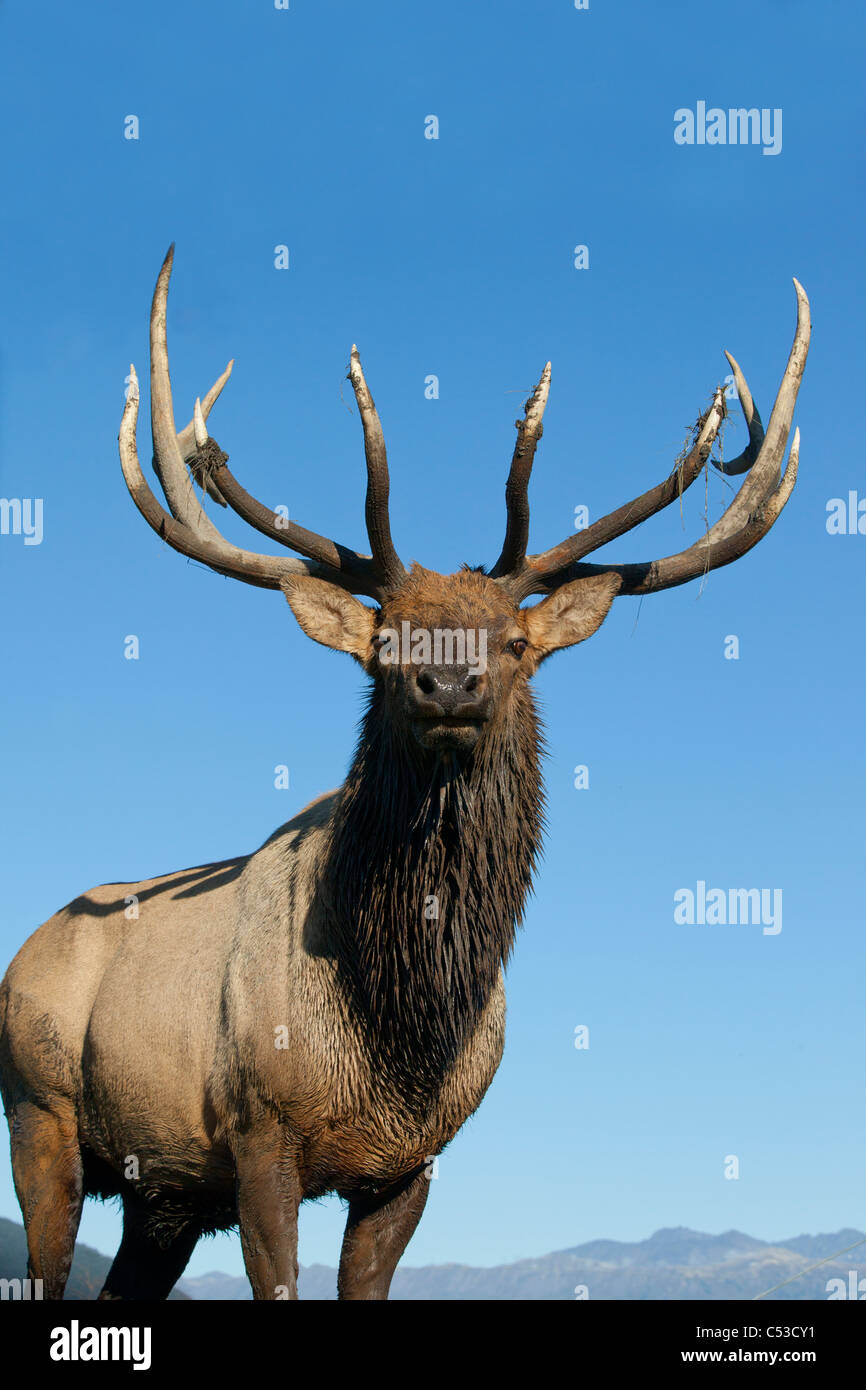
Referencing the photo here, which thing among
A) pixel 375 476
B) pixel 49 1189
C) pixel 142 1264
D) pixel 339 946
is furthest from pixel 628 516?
pixel 142 1264

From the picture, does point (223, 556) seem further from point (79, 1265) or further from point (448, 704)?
point (79, 1265)

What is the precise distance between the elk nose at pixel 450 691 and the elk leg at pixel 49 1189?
145 inches

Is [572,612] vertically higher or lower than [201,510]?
lower

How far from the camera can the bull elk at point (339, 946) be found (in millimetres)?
7516

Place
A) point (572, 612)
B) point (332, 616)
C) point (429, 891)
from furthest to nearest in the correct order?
1. point (572, 612)
2. point (332, 616)
3. point (429, 891)

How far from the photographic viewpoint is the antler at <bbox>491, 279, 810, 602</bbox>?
26.4 feet

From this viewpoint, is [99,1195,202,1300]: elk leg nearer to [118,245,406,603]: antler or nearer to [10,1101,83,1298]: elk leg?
[10,1101,83,1298]: elk leg

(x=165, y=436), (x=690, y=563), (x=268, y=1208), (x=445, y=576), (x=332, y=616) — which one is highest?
(x=165, y=436)

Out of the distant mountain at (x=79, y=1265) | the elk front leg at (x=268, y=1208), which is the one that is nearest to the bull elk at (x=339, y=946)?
the elk front leg at (x=268, y=1208)

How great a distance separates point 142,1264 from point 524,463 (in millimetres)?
5332

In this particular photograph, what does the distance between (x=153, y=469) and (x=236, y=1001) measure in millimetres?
3124

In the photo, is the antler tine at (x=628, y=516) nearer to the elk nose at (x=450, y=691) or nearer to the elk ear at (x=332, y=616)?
the elk ear at (x=332, y=616)

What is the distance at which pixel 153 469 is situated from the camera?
905 cm

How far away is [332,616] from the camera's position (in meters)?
8.11
